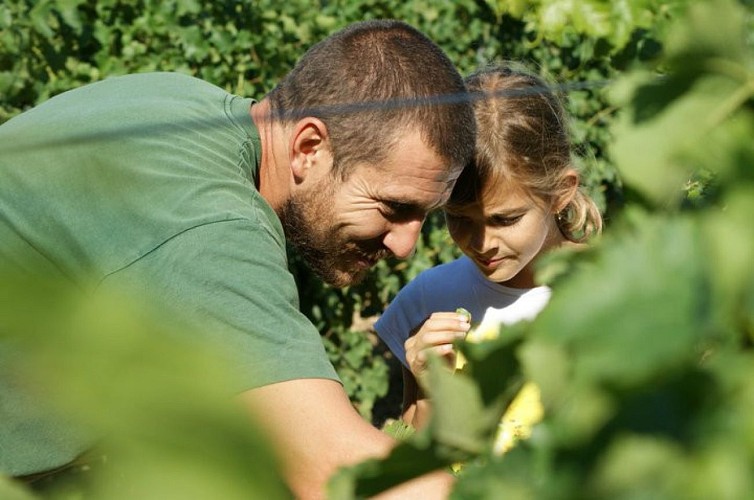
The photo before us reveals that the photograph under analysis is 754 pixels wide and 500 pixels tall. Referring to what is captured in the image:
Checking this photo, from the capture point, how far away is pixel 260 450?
37cm

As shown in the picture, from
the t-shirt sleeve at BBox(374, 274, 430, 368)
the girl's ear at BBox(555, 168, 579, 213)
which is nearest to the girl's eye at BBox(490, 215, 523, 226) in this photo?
the girl's ear at BBox(555, 168, 579, 213)

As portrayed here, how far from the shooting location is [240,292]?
6.61 ft

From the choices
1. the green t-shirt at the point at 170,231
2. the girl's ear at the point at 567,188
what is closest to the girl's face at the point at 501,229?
the girl's ear at the point at 567,188

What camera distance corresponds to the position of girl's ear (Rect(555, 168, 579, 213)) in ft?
10.5

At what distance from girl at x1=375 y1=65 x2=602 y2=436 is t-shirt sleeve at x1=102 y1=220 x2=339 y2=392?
73 centimetres

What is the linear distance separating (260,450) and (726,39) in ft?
1.22

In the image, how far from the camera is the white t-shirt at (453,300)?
321 centimetres

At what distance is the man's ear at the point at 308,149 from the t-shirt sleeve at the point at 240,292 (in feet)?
2.03

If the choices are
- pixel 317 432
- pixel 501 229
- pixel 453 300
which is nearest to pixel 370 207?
pixel 501 229

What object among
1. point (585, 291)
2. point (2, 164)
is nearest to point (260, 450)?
point (585, 291)

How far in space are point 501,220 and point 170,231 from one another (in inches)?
46.9

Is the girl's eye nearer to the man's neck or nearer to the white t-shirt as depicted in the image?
the white t-shirt

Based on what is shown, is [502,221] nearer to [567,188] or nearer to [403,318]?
[567,188]

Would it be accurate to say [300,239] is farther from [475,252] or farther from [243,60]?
[243,60]
